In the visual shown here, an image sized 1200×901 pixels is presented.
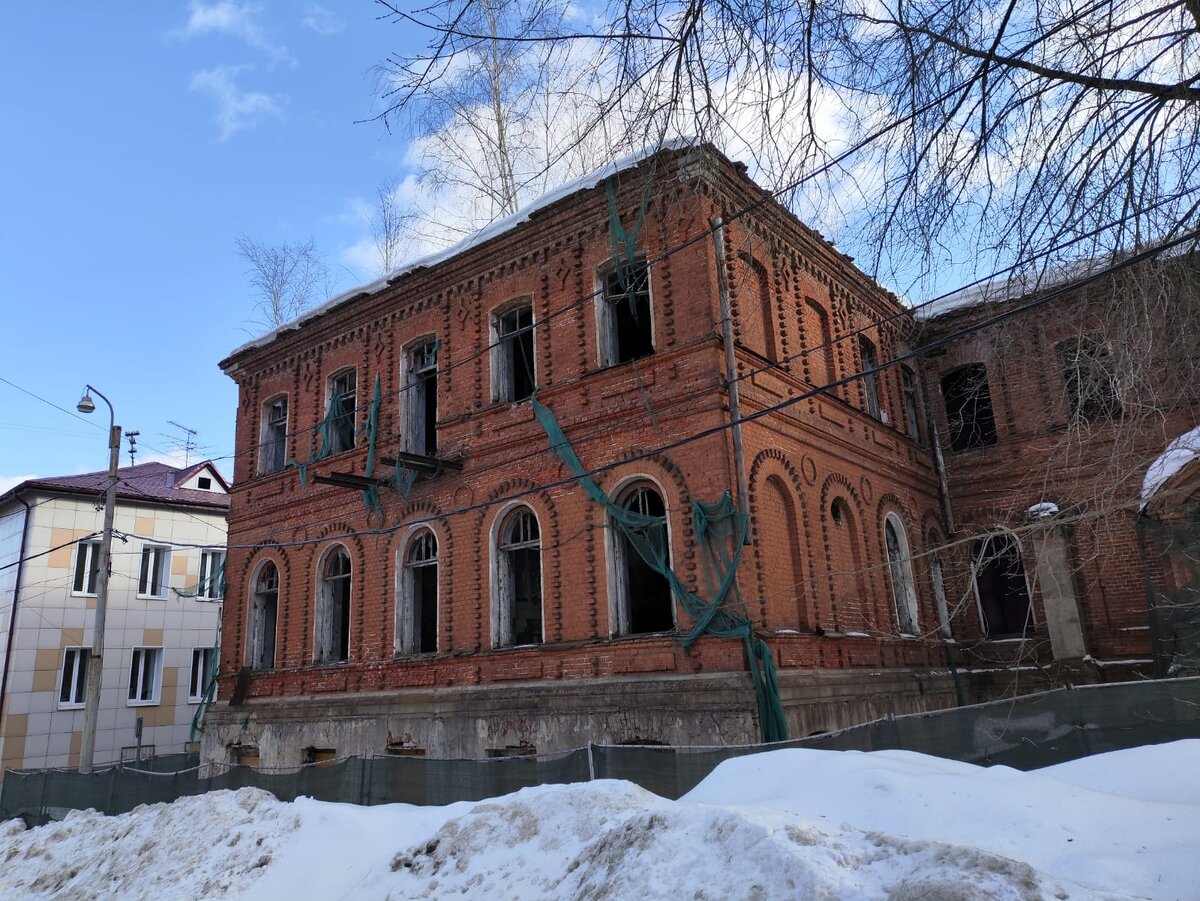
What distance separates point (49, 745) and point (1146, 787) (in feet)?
87.9

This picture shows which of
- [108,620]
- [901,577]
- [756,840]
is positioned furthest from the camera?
[108,620]

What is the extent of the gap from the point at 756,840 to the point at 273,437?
681 inches

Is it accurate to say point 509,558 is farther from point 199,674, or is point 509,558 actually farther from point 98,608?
point 199,674

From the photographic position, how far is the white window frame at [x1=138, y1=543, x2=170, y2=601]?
27.2m

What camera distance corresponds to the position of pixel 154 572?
2762cm

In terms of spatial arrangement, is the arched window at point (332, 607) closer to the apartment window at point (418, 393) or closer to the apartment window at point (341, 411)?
the apartment window at point (341, 411)

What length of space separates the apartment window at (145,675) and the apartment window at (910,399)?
76.8 ft

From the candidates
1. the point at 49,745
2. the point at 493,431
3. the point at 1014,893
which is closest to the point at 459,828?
the point at 1014,893

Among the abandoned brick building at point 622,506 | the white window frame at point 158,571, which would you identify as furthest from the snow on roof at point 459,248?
the white window frame at point 158,571

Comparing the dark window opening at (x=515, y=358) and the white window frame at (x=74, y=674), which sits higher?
the dark window opening at (x=515, y=358)

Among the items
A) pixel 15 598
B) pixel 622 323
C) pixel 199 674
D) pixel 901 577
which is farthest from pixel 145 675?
pixel 901 577

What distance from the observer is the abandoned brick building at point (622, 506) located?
12.2 meters

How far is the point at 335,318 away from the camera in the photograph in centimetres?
1852

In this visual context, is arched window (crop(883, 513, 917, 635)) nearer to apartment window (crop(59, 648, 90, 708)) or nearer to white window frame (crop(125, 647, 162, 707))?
apartment window (crop(59, 648, 90, 708))
